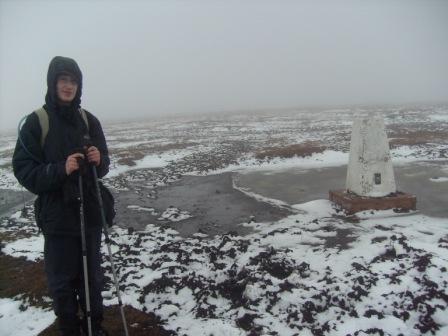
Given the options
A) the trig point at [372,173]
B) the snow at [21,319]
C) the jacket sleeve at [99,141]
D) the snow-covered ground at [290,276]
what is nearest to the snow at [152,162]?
the snow-covered ground at [290,276]

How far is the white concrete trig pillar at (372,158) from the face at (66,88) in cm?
830

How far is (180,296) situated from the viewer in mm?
6863

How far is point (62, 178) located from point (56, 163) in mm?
230

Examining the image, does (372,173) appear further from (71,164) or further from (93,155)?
(71,164)

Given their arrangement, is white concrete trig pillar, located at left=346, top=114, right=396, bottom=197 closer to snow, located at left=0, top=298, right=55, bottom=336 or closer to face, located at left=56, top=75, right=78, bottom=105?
face, located at left=56, top=75, right=78, bottom=105

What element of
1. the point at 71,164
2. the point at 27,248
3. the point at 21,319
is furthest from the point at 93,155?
the point at 27,248

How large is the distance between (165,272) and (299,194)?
23.6 feet

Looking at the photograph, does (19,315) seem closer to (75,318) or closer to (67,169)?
(75,318)

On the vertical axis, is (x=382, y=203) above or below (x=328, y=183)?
above

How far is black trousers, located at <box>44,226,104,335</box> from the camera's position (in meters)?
4.58

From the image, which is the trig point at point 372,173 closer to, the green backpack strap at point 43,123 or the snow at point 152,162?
the green backpack strap at point 43,123

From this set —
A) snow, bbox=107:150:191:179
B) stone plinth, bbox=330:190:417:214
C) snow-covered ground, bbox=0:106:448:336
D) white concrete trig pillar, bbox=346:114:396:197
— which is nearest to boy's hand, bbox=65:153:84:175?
snow-covered ground, bbox=0:106:448:336

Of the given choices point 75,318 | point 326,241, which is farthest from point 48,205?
point 326,241

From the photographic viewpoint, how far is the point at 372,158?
10781 mm
